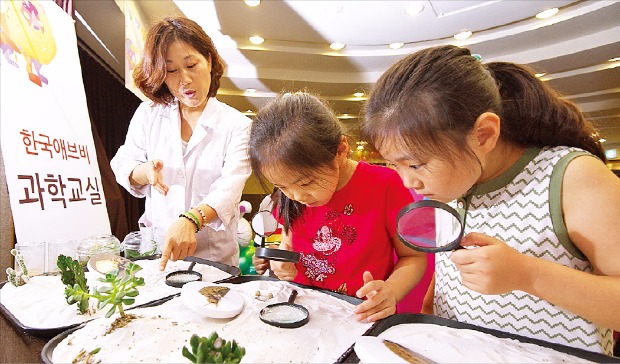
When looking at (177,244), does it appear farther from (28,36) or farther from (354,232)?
(28,36)

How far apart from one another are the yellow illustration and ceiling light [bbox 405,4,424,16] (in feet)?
13.3

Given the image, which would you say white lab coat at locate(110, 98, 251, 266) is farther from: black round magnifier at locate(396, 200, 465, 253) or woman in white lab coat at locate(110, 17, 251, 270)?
black round magnifier at locate(396, 200, 465, 253)

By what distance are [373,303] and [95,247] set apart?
1.15 meters

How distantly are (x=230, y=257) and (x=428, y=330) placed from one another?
47.6 inches

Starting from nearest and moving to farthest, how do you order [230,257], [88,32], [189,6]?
1. [230,257]
2. [88,32]
3. [189,6]

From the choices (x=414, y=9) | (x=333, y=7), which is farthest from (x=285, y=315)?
(x=414, y=9)

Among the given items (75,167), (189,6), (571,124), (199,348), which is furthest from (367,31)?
(199,348)

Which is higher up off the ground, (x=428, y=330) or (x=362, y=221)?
(x=362, y=221)

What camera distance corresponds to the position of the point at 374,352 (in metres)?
0.73

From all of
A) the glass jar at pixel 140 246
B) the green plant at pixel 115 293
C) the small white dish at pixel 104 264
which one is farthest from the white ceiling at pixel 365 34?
the green plant at pixel 115 293

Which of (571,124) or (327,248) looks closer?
(571,124)

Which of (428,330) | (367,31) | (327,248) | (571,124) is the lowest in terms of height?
(428,330)

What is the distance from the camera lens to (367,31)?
5.55 m

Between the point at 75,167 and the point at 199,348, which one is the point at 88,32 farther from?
the point at 199,348
